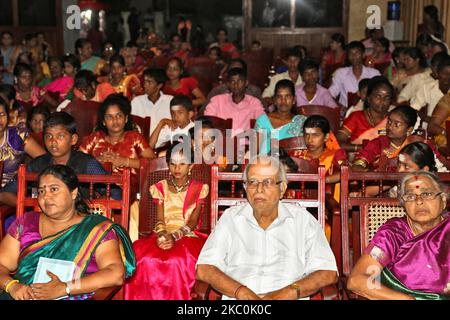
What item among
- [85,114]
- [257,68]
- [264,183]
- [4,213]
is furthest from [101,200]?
[257,68]

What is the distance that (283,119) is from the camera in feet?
14.7

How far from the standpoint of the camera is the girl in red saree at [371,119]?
443cm

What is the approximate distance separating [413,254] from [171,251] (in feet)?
3.53

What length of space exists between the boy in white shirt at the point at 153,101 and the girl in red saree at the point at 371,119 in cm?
148

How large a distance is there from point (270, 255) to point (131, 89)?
388 centimetres

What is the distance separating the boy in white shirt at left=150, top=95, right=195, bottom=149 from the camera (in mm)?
4504

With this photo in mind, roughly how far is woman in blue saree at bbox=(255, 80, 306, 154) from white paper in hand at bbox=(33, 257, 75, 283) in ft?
6.75

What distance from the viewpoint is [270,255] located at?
8.30 ft

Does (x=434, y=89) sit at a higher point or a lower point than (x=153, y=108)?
higher

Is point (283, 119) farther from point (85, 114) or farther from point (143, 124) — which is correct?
point (85, 114)

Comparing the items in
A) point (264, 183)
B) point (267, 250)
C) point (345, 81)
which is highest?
→ point (345, 81)

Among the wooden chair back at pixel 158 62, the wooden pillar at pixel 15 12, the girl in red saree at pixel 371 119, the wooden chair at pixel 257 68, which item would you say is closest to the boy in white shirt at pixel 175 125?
the girl in red saree at pixel 371 119

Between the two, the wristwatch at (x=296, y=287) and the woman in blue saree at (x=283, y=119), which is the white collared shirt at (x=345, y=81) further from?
the wristwatch at (x=296, y=287)

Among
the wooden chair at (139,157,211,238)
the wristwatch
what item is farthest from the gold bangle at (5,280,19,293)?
the wristwatch
